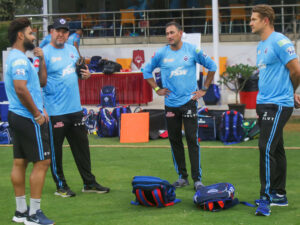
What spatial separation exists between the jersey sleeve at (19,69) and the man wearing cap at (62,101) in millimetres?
1131

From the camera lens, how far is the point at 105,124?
34.7 feet

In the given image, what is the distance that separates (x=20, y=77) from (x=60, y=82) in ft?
4.07

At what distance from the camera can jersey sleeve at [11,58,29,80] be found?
4.97 meters

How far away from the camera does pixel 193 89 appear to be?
666 cm

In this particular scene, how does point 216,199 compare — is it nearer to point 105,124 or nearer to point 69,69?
point 69,69

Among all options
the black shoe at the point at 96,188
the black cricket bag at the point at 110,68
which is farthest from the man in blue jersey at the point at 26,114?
the black cricket bag at the point at 110,68

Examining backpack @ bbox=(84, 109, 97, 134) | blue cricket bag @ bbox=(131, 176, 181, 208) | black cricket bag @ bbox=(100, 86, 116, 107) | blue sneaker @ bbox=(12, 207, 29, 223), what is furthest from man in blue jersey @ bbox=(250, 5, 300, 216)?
black cricket bag @ bbox=(100, 86, 116, 107)

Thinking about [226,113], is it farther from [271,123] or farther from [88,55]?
[88,55]

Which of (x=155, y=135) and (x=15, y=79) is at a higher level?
(x=15, y=79)

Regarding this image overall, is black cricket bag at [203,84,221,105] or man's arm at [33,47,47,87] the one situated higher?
man's arm at [33,47,47,87]

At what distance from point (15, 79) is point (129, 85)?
989cm

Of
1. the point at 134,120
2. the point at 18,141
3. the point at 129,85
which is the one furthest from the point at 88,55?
the point at 18,141

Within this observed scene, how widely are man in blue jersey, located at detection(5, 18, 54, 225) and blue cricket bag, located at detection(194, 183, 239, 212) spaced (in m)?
1.50

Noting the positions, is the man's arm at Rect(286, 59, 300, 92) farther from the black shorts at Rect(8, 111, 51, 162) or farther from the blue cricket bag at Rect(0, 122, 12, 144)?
the blue cricket bag at Rect(0, 122, 12, 144)
